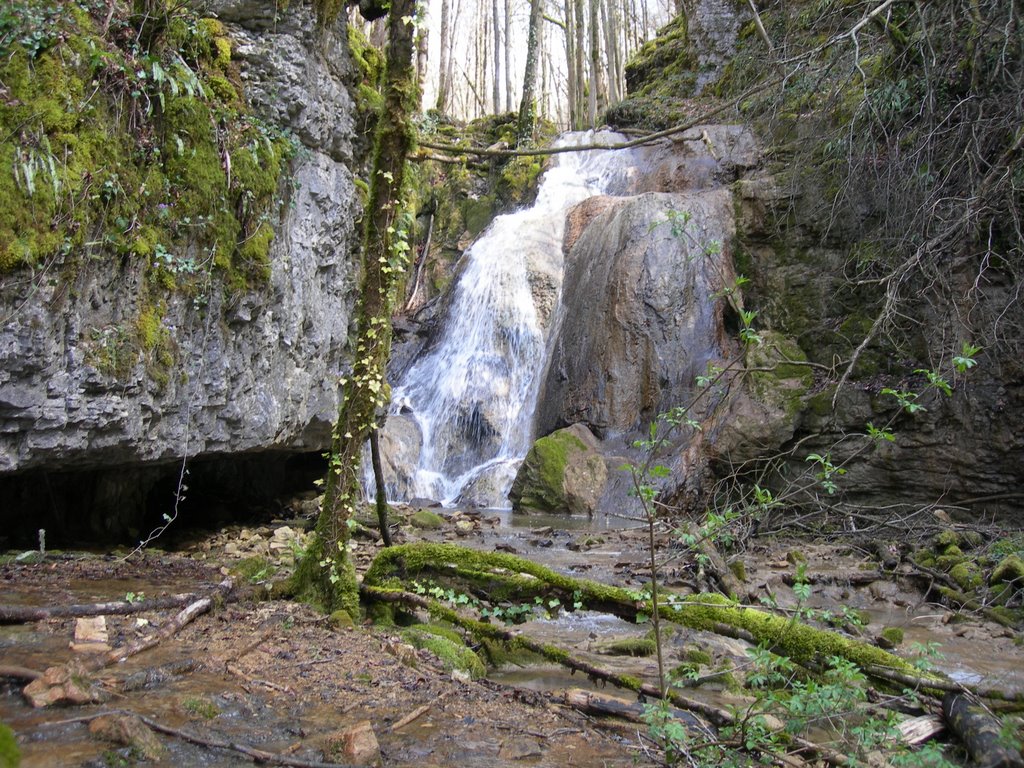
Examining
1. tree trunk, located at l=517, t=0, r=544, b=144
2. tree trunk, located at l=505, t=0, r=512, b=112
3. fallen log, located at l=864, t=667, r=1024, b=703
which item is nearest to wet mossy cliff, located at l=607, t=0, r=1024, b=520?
fallen log, located at l=864, t=667, r=1024, b=703

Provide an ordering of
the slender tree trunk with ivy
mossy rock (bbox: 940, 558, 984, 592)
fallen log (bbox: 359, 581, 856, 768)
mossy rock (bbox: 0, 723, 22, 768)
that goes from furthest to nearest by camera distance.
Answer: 1. mossy rock (bbox: 940, 558, 984, 592)
2. the slender tree trunk with ivy
3. fallen log (bbox: 359, 581, 856, 768)
4. mossy rock (bbox: 0, 723, 22, 768)

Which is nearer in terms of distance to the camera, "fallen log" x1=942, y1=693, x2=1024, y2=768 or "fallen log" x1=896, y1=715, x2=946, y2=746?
"fallen log" x1=942, y1=693, x2=1024, y2=768

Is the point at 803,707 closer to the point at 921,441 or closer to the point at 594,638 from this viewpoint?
the point at 594,638

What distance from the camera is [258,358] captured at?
645 centimetres

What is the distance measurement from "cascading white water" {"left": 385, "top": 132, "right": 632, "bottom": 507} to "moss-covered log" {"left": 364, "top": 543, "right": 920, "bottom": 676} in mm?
6415

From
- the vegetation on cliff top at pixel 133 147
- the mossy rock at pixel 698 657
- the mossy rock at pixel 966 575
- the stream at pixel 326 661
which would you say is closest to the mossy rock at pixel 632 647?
the stream at pixel 326 661

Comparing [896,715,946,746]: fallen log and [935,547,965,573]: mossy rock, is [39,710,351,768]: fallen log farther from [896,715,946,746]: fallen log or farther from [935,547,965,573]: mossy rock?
[935,547,965,573]: mossy rock

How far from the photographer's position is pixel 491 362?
1321 centimetres

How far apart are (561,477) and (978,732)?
7.53m

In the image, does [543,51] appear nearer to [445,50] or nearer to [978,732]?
[445,50]

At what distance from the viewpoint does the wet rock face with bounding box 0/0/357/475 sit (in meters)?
4.53

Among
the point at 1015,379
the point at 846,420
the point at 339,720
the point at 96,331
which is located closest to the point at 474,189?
the point at 846,420

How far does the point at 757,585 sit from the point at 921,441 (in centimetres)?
371

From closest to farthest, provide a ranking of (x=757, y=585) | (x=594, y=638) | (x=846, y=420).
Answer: (x=594, y=638) < (x=757, y=585) < (x=846, y=420)
